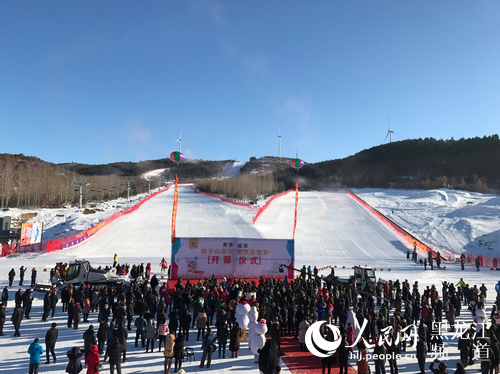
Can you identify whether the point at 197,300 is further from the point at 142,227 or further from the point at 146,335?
the point at 142,227

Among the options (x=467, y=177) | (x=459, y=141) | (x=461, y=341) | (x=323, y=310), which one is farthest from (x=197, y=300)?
(x=459, y=141)

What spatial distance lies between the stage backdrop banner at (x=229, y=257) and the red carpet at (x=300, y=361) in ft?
31.5

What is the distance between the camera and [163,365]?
33.5 feet

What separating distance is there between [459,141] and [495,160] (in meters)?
20.6

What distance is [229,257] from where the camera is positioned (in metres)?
21.7

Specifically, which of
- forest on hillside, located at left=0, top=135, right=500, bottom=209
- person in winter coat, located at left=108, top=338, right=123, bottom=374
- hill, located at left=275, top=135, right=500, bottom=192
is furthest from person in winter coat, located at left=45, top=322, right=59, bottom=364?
hill, located at left=275, top=135, right=500, bottom=192

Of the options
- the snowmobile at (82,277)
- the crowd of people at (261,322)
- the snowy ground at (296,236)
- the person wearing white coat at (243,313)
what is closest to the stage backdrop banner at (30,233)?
the snowy ground at (296,236)

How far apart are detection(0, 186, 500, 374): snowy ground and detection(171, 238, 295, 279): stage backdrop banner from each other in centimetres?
673

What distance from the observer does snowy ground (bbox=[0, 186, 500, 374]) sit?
11711 millimetres

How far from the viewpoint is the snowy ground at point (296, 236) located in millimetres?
11711

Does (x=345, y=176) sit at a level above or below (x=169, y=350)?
above

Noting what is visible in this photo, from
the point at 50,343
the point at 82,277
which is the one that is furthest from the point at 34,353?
the point at 82,277

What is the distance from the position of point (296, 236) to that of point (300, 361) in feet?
97.7

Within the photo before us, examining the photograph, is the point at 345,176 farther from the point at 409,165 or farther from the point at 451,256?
the point at 451,256
